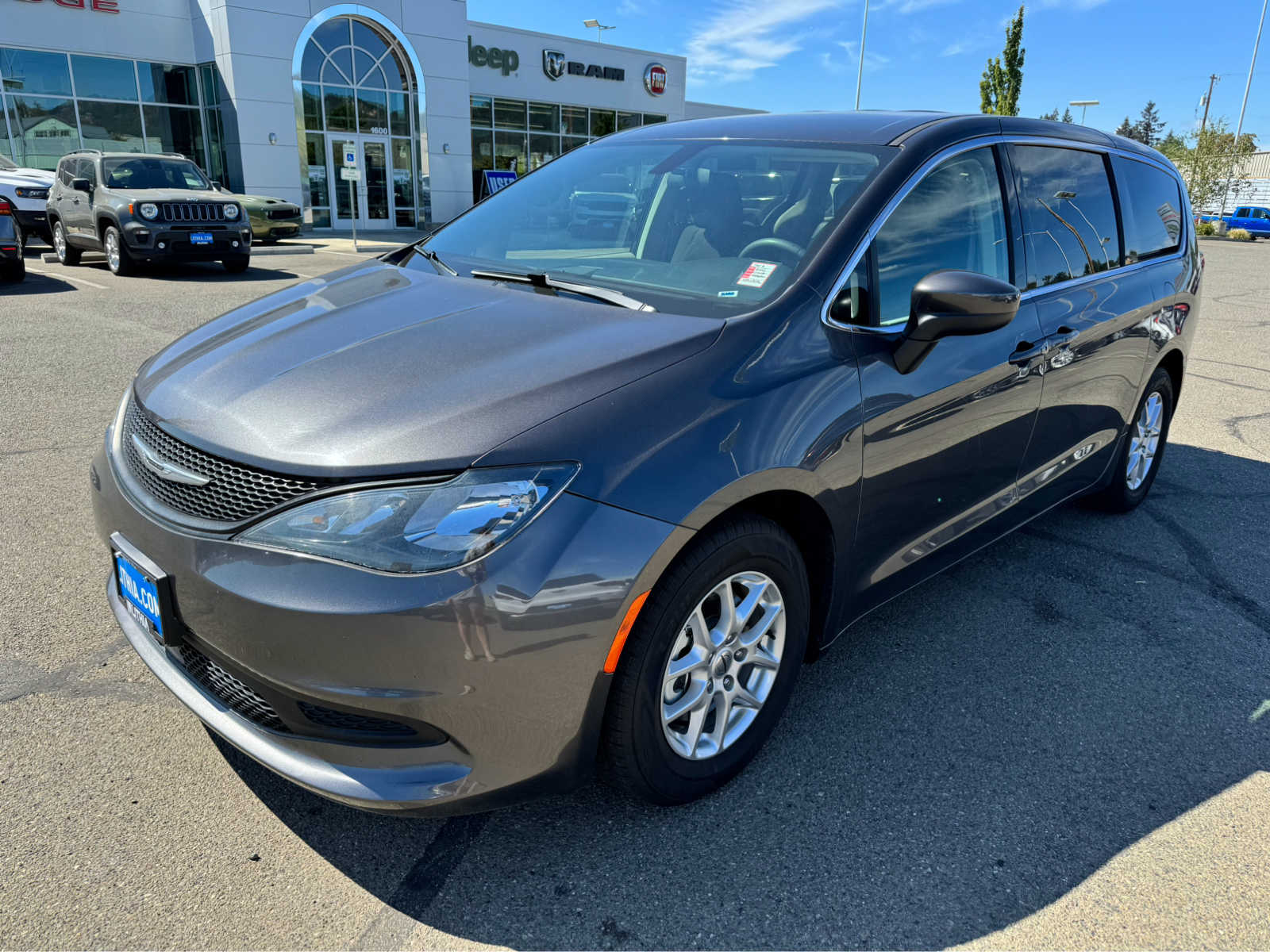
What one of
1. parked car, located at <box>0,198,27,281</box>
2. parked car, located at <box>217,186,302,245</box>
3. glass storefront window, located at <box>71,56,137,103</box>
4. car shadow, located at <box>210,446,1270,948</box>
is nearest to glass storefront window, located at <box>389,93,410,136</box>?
glass storefront window, located at <box>71,56,137,103</box>

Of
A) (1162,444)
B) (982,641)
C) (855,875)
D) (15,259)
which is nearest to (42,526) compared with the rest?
(855,875)

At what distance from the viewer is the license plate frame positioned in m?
2.11

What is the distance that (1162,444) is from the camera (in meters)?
4.91

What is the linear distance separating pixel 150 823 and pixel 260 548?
92 centimetres

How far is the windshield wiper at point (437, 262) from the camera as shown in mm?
3119

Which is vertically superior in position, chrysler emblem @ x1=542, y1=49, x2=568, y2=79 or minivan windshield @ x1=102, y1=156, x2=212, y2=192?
chrysler emblem @ x1=542, y1=49, x2=568, y2=79

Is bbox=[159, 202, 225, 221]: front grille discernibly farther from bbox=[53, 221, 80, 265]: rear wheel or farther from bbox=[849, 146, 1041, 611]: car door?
bbox=[849, 146, 1041, 611]: car door

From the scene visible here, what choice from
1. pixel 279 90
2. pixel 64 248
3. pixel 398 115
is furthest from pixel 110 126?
pixel 64 248

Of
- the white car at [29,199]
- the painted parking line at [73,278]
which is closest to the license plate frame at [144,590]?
the painted parking line at [73,278]

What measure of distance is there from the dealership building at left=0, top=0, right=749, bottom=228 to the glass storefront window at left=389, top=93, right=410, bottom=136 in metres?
0.03

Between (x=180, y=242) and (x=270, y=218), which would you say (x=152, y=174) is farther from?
(x=270, y=218)

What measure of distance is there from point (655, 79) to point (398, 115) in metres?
11.5

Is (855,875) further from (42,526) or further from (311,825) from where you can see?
(42,526)

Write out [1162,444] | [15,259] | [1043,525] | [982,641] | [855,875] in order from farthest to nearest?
[15,259], [1162,444], [1043,525], [982,641], [855,875]
